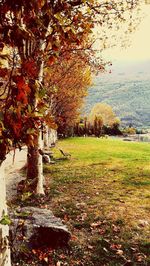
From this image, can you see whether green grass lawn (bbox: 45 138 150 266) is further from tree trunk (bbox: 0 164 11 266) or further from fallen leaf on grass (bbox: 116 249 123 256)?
tree trunk (bbox: 0 164 11 266)

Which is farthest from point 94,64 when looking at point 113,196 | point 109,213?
point 109,213

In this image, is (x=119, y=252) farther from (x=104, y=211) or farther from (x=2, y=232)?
(x=2, y=232)

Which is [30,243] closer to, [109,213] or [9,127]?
[109,213]

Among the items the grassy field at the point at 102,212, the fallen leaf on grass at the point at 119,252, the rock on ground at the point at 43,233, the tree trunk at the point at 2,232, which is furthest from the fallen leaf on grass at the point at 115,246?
the tree trunk at the point at 2,232

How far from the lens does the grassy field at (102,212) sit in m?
6.90

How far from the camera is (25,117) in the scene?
8.05ft

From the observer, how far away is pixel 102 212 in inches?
384

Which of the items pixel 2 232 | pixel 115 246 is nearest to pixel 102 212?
pixel 115 246

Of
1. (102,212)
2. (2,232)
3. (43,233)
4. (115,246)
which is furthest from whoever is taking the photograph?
(102,212)

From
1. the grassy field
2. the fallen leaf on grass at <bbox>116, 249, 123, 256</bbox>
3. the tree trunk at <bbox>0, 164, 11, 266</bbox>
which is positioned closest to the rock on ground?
the grassy field

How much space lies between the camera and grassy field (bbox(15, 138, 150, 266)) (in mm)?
6902

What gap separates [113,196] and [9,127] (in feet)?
32.2

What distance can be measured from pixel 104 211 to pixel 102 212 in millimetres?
121

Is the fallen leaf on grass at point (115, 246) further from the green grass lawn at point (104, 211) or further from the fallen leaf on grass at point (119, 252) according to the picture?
the fallen leaf on grass at point (119, 252)
